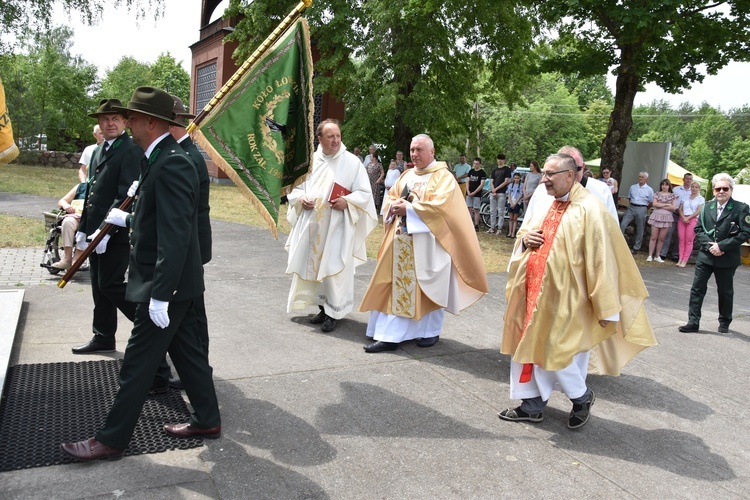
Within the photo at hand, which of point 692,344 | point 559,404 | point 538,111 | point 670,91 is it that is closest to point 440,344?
point 559,404

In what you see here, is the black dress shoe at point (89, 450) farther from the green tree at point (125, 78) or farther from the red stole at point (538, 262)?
the green tree at point (125, 78)

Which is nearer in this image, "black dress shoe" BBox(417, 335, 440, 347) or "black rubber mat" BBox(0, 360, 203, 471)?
"black rubber mat" BBox(0, 360, 203, 471)

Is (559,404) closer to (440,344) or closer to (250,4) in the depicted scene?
(440,344)

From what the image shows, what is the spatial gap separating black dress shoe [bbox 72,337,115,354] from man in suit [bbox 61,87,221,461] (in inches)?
76.6

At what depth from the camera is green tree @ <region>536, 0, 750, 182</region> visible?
12.7 metres

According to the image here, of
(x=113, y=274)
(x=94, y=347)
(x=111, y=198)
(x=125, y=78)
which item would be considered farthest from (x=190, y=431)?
(x=125, y=78)

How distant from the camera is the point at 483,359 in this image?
19.9 ft

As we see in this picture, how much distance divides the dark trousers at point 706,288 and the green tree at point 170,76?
5487 centimetres

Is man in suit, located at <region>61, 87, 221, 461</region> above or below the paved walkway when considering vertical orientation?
above

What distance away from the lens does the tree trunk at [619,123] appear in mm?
14992

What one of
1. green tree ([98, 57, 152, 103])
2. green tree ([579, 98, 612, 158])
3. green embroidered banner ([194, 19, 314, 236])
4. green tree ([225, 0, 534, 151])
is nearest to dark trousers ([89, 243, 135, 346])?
green embroidered banner ([194, 19, 314, 236])

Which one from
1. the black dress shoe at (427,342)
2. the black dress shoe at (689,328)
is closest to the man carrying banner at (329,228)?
the black dress shoe at (427,342)

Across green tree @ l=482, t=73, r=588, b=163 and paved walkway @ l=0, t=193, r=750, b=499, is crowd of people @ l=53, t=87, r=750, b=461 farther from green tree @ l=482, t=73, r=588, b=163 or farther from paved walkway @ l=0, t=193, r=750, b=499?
green tree @ l=482, t=73, r=588, b=163

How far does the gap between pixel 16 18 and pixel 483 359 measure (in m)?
20.7
